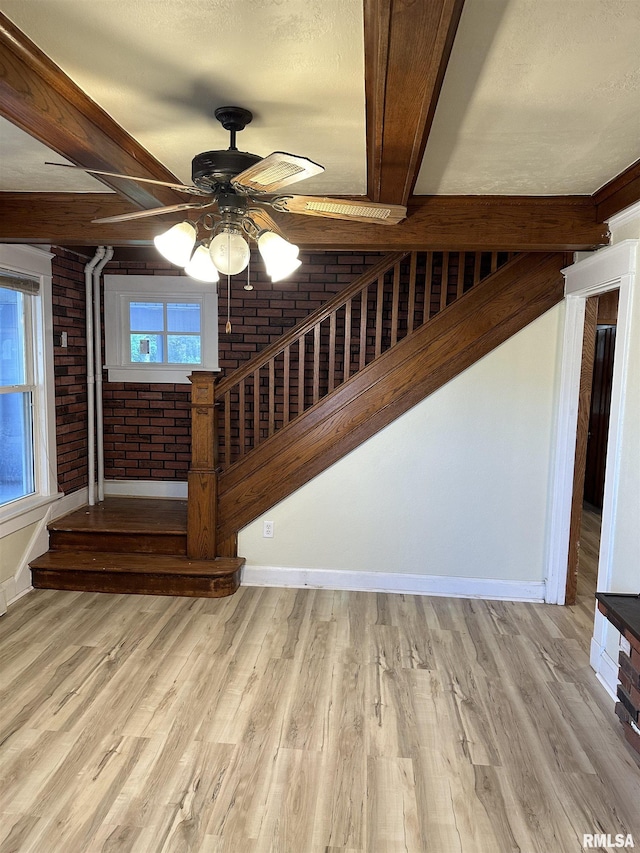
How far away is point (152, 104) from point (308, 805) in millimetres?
2590

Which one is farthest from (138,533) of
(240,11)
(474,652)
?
(240,11)

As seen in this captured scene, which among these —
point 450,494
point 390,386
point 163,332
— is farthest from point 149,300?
point 450,494

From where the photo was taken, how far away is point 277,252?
6.73 ft

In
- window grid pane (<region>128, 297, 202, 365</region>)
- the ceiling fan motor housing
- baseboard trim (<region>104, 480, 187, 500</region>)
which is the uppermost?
the ceiling fan motor housing

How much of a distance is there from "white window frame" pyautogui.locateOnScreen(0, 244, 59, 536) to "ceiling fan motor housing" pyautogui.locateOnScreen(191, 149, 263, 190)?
245 centimetres

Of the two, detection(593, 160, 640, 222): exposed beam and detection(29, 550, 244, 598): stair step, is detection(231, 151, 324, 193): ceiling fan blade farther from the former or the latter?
detection(29, 550, 244, 598): stair step

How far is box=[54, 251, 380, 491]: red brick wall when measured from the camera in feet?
14.5

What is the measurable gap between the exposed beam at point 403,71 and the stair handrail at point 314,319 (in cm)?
151

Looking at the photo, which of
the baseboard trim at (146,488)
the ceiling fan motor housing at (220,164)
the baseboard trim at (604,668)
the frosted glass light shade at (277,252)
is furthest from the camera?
the baseboard trim at (146,488)

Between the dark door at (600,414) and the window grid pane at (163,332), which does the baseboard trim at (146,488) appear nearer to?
the window grid pane at (163,332)

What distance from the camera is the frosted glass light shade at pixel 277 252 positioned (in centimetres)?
204

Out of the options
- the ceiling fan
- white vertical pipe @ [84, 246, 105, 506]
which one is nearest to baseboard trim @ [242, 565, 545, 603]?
white vertical pipe @ [84, 246, 105, 506]

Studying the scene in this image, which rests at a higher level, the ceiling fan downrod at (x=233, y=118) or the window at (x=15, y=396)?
the ceiling fan downrod at (x=233, y=118)

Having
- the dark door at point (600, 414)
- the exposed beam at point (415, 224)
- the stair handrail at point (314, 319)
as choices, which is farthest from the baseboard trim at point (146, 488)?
the dark door at point (600, 414)
